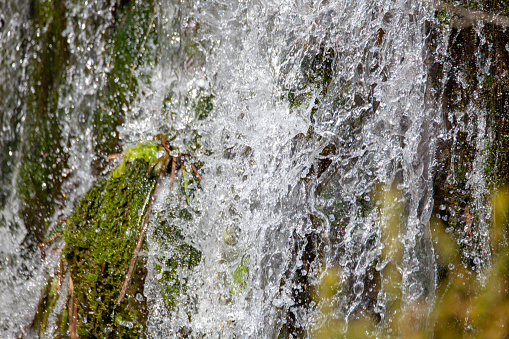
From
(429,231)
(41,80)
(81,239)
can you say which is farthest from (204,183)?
(429,231)

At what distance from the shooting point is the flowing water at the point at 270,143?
132 centimetres

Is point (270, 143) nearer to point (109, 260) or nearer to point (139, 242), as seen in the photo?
point (139, 242)

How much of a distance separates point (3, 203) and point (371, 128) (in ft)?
5.01

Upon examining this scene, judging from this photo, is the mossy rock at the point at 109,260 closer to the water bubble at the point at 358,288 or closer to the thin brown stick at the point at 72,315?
the thin brown stick at the point at 72,315

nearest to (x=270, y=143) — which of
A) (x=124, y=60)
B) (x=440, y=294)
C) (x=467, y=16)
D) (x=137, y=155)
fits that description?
(x=137, y=155)

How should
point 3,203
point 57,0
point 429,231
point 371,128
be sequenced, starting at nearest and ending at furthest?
point 57,0 → point 3,203 → point 371,128 → point 429,231

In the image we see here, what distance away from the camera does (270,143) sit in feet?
4.67

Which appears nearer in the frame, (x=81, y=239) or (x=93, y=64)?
(x=93, y=64)

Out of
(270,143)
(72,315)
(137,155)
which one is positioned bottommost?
(72,315)

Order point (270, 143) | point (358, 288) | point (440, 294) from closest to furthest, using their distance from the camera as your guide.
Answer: point (270, 143) < point (358, 288) < point (440, 294)

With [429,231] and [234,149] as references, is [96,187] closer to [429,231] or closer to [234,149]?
[234,149]

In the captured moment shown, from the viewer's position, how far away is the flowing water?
132 cm

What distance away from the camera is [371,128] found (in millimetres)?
1486

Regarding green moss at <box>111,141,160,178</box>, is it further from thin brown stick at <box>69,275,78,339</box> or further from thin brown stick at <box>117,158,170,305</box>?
thin brown stick at <box>69,275,78,339</box>
